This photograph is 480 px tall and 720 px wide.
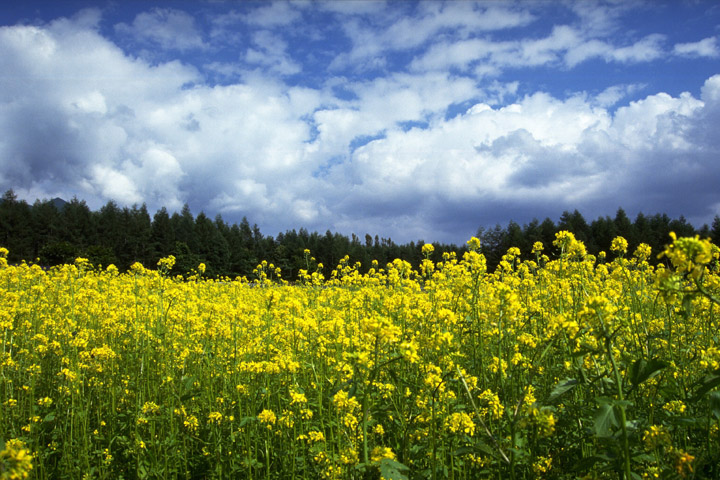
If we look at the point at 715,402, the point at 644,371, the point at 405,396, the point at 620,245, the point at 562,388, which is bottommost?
the point at 405,396

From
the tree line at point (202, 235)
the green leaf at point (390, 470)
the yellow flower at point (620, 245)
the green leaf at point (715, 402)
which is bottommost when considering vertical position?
the green leaf at point (390, 470)

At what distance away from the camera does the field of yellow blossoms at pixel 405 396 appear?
2.34m

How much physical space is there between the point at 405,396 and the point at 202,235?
80.9 metres

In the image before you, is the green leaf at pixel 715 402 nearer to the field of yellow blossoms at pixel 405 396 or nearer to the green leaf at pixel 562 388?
the field of yellow blossoms at pixel 405 396

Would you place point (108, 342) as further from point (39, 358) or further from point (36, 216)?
point (36, 216)

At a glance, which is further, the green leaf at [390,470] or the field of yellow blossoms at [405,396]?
the field of yellow blossoms at [405,396]

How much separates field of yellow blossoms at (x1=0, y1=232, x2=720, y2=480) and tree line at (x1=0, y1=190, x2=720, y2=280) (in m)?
49.2

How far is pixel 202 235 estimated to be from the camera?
3056 inches

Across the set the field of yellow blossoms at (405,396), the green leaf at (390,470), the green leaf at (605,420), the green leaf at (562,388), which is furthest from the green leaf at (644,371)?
the green leaf at (390,470)

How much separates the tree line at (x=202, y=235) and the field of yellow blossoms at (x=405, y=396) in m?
49.2

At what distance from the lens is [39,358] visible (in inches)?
231

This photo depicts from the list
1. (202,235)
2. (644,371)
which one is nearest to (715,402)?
(644,371)

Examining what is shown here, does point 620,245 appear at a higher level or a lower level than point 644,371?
higher

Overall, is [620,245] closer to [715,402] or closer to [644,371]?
[715,402]
